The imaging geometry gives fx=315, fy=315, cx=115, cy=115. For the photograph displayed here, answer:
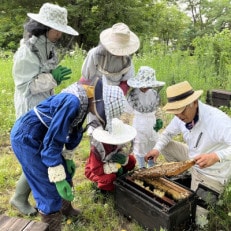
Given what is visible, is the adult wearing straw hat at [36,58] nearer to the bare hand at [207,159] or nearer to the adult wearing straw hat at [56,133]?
the adult wearing straw hat at [56,133]

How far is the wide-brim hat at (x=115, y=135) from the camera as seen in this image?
92.6 inches

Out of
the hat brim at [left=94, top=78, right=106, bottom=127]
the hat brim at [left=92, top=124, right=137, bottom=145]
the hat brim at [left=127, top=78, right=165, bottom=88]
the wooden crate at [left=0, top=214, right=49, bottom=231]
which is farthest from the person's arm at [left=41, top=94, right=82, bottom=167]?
the hat brim at [left=127, top=78, right=165, bottom=88]

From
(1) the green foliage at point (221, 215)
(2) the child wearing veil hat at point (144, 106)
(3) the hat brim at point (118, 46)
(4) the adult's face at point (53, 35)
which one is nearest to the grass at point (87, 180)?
(1) the green foliage at point (221, 215)

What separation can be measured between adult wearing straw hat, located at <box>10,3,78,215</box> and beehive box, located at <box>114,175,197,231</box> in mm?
976

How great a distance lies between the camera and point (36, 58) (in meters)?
2.97

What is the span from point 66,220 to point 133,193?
79 centimetres

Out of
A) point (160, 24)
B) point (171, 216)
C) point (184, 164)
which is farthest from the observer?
point (160, 24)

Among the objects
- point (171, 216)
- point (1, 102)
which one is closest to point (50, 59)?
point (171, 216)

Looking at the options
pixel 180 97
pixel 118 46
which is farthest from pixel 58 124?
pixel 118 46

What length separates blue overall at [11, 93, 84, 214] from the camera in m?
2.18

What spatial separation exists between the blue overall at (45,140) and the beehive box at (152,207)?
0.58 meters

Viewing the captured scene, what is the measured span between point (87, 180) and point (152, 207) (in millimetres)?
1415

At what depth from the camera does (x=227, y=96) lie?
5027 mm

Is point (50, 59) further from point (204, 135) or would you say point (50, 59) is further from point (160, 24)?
point (160, 24)
